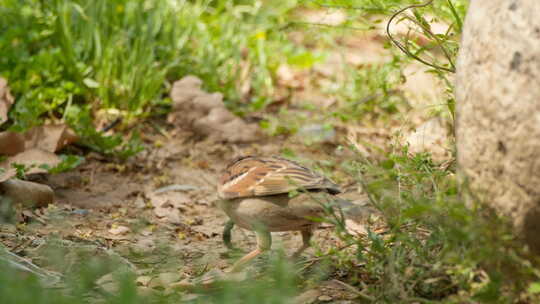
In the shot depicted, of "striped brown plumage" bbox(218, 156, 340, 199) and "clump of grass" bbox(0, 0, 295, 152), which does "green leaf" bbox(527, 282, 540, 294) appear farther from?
"clump of grass" bbox(0, 0, 295, 152)

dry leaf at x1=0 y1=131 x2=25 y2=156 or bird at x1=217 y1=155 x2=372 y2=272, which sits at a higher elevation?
dry leaf at x1=0 y1=131 x2=25 y2=156

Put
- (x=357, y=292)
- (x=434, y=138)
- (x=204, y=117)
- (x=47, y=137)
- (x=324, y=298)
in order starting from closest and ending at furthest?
(x=357, y=292)
(x=324, y=298)
(x=47, y=137)
(x=434, y=138)
(x=204, y=117)

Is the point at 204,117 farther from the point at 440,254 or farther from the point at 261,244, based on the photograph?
the point at 440,254

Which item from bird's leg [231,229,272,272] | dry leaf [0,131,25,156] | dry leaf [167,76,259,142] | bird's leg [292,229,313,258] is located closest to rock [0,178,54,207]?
dry leaf [0,131,25,156]

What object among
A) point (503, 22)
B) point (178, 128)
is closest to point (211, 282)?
point (503, 22)

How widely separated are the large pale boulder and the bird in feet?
3.23

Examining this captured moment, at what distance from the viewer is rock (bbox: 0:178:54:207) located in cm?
457

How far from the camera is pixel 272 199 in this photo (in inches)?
152

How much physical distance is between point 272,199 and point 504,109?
1.46 meters

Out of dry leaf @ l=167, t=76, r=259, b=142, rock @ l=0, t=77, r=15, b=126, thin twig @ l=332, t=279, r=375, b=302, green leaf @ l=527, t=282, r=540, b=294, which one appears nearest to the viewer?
green leaf @ l=527, t=282, r=540, b=294

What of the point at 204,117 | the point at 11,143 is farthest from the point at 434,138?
the point at 11,143

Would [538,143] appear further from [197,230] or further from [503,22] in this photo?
[197,230]

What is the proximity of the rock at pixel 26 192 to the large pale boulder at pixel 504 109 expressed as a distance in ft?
9.51

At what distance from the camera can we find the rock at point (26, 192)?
4.57 meters
